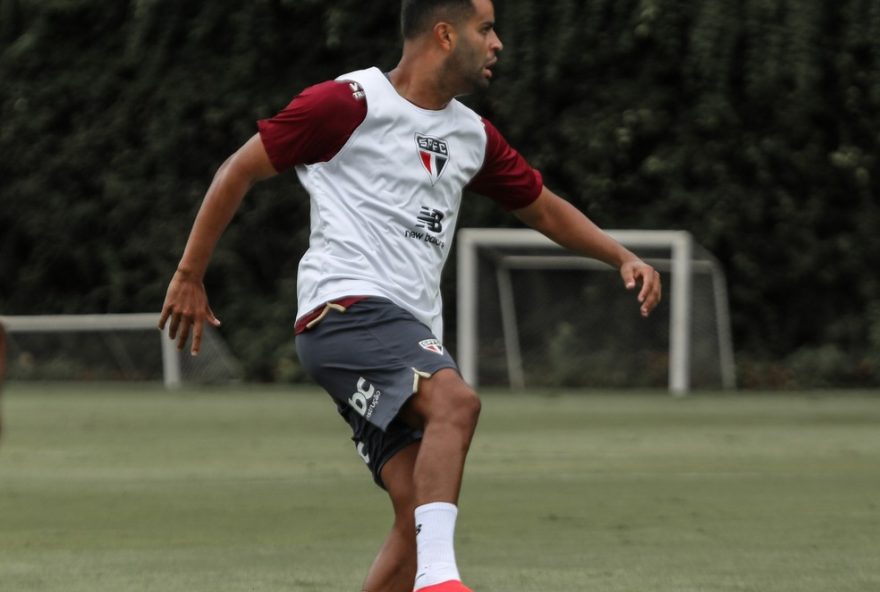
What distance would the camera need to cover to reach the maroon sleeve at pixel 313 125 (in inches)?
187

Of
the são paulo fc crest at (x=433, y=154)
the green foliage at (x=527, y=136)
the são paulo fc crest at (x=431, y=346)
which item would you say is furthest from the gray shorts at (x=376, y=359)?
the green foliage at (x=527, y=136)

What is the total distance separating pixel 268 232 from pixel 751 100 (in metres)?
6.79

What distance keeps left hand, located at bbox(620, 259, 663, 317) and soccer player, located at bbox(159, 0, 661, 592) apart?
5 cm

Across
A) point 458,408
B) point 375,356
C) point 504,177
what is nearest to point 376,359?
point 375,356

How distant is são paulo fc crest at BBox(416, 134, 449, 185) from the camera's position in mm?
4898

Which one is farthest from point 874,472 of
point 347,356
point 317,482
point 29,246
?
point 29,246

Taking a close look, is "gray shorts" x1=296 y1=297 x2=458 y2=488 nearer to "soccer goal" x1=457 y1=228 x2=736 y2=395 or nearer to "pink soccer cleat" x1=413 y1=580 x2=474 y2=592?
"pink soccer cleat" x1=413 y1=580 x2=474 y2=592

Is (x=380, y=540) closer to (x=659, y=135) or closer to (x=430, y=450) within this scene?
(x=430, y=450)

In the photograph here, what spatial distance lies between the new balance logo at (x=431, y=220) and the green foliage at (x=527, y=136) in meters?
16.4

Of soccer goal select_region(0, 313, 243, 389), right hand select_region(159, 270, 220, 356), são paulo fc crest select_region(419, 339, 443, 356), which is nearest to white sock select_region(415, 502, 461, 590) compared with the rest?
são paulo fc crest select_region(419, 339, 443, 356)

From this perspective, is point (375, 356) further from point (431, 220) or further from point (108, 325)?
point (108, 325)

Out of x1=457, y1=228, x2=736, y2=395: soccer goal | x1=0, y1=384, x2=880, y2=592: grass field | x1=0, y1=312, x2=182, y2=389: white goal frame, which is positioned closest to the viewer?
x1=0, y1=384, x2=880, y2=592: grass field

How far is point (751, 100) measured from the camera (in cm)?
2133

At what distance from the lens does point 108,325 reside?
898 inches
